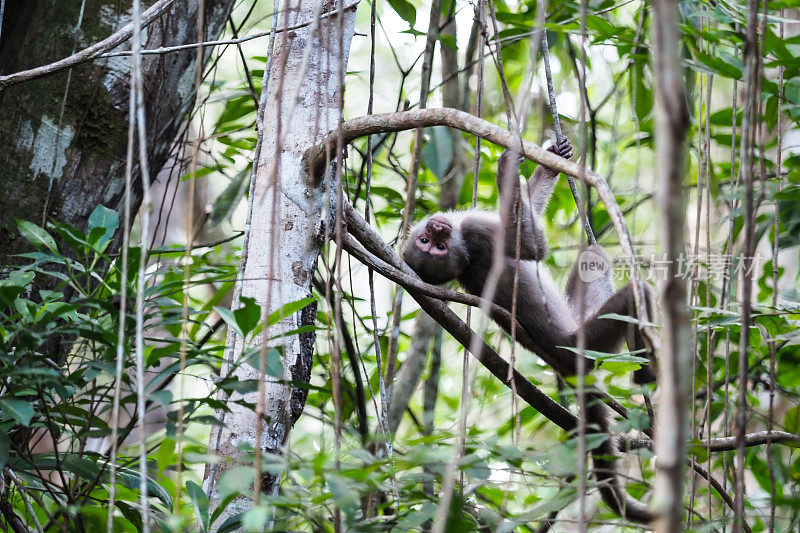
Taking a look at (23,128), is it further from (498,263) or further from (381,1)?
(381,1)

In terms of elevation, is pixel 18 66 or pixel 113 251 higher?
pixel 18 66

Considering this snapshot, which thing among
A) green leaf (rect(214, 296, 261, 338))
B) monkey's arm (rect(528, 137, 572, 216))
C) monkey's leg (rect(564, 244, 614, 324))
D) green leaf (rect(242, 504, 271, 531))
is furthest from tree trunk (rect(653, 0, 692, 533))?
monkey's arm (rect(528, 137, 572, 216))

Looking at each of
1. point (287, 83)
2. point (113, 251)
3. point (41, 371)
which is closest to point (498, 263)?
point (41, 371)

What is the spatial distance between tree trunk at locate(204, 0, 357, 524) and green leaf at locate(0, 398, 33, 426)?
1.93 feet

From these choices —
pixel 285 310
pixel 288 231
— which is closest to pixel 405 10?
pixel 288 231

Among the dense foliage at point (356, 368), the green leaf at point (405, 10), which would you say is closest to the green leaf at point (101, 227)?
the dense foliage at point (356, 368)

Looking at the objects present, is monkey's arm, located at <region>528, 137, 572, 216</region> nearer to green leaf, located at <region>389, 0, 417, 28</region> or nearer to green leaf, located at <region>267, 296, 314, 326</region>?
green leaf, located at <region>389, 0, 417, 28</region>

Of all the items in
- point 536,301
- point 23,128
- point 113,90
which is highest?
point 113,90

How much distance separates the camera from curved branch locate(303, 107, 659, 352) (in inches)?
63.6

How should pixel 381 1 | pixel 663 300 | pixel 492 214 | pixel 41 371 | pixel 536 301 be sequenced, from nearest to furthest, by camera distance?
pixel 663 300, pixel 41 371, pixel 536 301, pixel 492 214, pixel 381 1

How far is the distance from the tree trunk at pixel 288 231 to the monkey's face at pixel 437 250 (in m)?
1.85

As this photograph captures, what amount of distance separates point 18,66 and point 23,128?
366 mm

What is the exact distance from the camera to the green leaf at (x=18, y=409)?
1895 millimetres

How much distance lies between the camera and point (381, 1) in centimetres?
715
